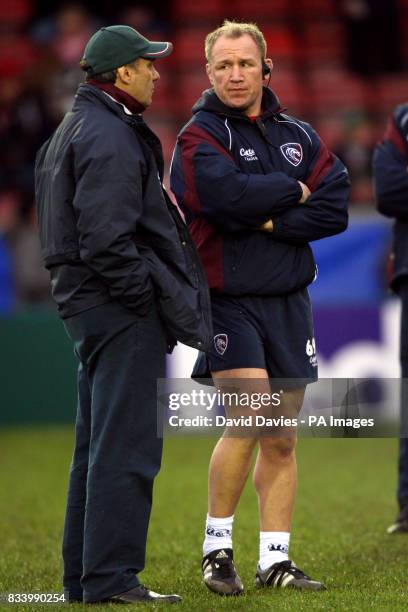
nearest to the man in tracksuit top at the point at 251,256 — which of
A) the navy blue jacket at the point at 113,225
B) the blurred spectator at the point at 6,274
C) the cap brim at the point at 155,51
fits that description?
the navy blue jacket at the point at 113,225

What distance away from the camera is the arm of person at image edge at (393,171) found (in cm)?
703

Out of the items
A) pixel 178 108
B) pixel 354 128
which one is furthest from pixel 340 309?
pixel 178 108

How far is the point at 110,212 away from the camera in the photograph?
483cm

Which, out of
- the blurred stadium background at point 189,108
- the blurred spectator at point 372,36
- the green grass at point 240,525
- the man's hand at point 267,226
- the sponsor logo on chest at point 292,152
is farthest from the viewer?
the blurred spectator at point 372,36

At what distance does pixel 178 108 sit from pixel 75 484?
11.0 metres

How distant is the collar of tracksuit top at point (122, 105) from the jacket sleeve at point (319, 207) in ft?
2.08

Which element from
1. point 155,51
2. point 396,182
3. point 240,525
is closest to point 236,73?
point 155,51

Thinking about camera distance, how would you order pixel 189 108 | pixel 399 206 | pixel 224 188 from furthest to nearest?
pixel 189 108 → pixel 399 206 → pixel 224 188

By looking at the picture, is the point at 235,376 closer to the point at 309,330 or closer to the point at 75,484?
the point at 309,330

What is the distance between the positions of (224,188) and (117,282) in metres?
0.72

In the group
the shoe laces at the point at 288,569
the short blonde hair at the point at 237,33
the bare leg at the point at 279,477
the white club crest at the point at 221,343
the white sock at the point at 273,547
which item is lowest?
the shoe laces at the point at 288,569

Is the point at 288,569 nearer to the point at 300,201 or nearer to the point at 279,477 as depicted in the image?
the point at 279,477

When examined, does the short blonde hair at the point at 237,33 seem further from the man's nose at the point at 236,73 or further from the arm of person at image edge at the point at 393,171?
the arm of person at image edge at the point at 393,171

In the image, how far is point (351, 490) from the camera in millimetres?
8719
